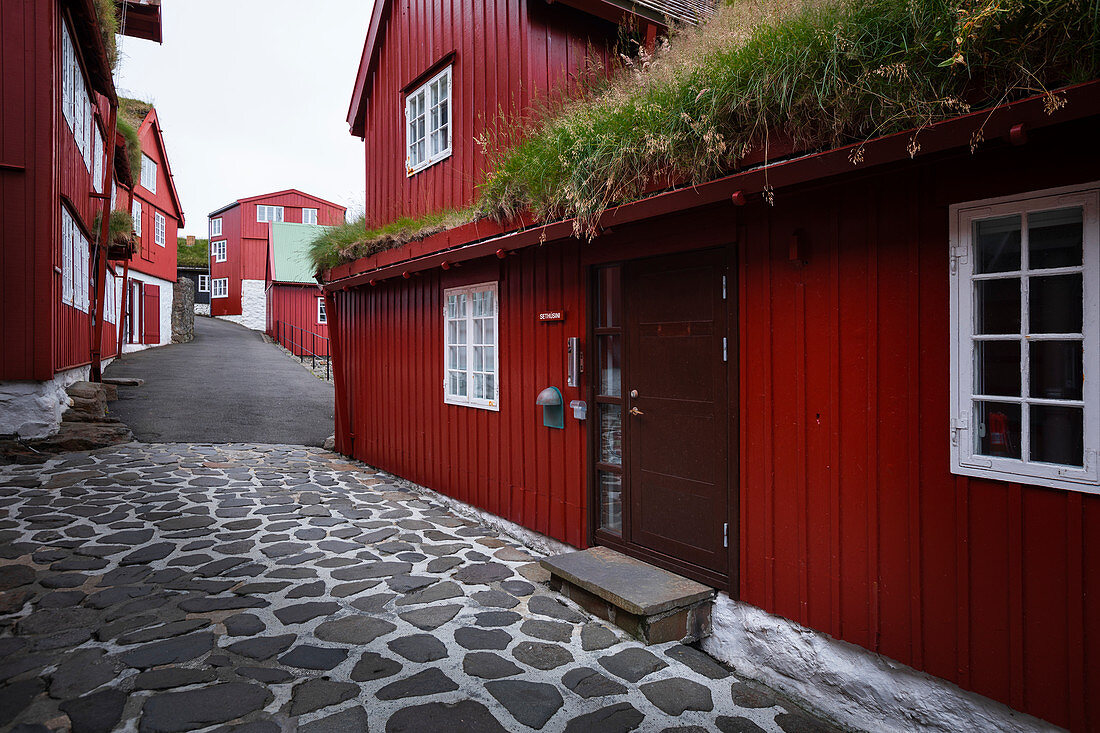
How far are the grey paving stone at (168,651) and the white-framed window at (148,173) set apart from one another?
23.3 metres

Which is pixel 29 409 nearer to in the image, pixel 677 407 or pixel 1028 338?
pixel 677 407

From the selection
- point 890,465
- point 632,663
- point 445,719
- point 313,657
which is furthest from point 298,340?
point 890,465

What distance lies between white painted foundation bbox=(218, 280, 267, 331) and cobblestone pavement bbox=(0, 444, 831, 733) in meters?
27.8

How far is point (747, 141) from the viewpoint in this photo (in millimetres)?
3238

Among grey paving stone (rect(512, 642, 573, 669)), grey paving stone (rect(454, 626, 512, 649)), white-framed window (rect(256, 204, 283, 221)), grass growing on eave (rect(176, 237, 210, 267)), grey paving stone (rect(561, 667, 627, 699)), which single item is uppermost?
white-framed window (rect(256, 204, 283, 221))

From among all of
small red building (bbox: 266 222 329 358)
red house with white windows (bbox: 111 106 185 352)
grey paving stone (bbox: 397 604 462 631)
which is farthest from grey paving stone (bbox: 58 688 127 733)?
small red building (bbox: 266 222 329 358)

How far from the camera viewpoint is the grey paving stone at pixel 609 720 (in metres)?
2.86

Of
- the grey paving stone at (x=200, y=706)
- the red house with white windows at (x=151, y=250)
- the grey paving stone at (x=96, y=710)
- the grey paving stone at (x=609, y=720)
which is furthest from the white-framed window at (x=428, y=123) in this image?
the red house with white windows at (x=151, y=250)

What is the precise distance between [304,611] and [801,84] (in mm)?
4177

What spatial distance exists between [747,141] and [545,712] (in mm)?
3036

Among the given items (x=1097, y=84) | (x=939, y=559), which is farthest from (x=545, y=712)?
(x=1097, y=84)

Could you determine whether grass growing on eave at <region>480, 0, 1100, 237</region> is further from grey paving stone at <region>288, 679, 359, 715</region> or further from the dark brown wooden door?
→ grey paving stone at <region>288, 679, 359, 715</region>

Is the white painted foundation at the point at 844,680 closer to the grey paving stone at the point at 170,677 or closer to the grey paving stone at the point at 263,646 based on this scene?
the grey paving stone at the point at 263,646

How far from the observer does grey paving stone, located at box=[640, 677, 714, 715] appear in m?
3.09
